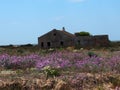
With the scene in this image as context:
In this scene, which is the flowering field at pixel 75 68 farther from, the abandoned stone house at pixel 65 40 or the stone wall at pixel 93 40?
Answer: the abandoned stone house at pixel 65 40

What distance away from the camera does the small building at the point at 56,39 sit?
67.9 metres

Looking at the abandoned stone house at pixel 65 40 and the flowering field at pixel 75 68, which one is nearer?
the flowering field at pixel 75 68

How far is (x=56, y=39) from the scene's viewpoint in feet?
225

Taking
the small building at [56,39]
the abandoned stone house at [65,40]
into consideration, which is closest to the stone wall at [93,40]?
the abandoned stone house at [65,40]

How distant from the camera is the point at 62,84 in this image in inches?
466

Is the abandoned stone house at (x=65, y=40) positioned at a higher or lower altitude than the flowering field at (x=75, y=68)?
higher

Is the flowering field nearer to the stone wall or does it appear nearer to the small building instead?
the stone wall

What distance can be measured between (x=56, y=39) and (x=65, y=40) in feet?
4.98

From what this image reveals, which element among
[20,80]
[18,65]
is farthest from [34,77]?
[18,65]

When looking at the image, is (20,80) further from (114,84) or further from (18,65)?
(18,65)

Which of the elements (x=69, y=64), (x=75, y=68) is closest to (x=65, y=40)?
(x=69, y=64)

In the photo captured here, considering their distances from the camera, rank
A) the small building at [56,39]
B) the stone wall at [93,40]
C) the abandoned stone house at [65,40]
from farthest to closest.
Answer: the small building at [56,39] → the abandoned stone house at [65,40] → the stone wall at [93,40]

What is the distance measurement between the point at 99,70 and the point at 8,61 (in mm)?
5232

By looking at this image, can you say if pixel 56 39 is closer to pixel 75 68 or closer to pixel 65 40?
pixel 65 40
